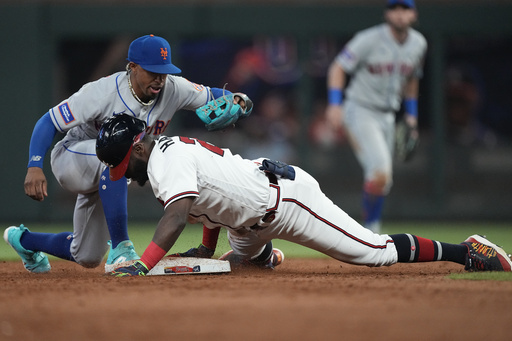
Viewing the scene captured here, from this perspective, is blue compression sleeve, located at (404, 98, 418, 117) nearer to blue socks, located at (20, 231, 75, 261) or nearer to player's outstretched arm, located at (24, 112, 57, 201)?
blue socks, located at (20, 231, 75, 261)

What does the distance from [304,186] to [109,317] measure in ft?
5.68

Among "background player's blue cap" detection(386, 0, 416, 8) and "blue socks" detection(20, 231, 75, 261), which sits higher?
"background player's blue cap" detection(386, 0, 416, 8)

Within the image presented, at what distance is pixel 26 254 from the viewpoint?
5.12 metres

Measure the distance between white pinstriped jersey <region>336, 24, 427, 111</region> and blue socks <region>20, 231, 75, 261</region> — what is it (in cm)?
385

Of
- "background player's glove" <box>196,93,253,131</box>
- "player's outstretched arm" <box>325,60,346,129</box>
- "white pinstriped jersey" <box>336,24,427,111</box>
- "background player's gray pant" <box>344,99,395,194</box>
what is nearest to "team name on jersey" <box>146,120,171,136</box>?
"background player's glove" <box>196,93,253,131</box>

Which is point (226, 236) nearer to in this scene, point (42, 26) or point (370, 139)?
point (370, 139)

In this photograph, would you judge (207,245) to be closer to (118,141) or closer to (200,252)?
(200,252)

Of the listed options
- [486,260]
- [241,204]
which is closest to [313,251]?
[486,260]

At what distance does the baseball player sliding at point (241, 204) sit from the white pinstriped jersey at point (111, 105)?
1.55 ft

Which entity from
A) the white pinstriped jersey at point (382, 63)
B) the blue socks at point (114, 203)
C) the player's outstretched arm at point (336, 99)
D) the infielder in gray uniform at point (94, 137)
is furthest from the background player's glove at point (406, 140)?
the blue socks at point (114, 203)

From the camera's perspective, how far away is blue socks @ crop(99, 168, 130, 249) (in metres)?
4.64

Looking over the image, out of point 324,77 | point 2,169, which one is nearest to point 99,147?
point 2,169

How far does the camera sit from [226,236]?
5.07 meters

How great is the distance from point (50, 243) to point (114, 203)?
741mm
